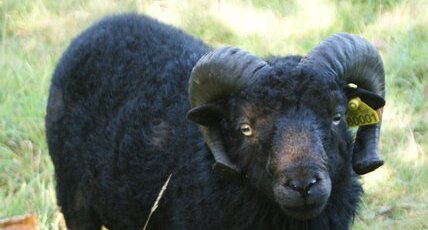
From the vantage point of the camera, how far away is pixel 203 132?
5402 mm

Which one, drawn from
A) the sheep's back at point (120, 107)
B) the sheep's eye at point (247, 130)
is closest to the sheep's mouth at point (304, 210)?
the sheep's eye at point (247, 130)

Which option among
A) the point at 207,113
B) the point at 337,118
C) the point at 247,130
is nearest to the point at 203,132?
the point at 207,113

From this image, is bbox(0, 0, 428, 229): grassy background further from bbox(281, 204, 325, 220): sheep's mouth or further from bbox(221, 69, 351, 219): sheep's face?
bbox(281, 204, 325, 220): sheep's mouth

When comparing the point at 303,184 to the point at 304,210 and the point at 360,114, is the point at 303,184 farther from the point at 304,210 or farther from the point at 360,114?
the point at 360,114

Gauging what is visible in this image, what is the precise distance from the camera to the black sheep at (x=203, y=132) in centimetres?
495

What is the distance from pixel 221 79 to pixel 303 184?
35.8 inches

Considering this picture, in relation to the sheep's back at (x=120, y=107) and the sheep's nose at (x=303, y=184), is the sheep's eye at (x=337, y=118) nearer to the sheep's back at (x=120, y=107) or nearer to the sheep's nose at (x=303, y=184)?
the sheep's nose at (x=303, y=184)

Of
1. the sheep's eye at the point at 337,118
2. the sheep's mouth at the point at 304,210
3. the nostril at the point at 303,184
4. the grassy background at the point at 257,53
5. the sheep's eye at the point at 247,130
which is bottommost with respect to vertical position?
the grassy background at the point at 257,53

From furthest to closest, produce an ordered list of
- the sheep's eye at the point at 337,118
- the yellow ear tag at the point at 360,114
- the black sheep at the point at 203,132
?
the yellow ear tag at the point at 360,114
the sheep's eye at the point at 337,118
the black sheep at the point at 203,132

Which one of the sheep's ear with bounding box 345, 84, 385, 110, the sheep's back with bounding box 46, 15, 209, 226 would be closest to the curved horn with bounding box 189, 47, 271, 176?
the sheep's back with bounding box 46, 15, 209, 226

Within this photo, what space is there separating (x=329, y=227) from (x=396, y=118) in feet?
10.5

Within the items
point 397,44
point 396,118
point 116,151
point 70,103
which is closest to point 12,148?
point 70,103

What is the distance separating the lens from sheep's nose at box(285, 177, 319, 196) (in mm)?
4625

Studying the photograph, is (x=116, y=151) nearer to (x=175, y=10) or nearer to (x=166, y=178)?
(x=166, y=178)
